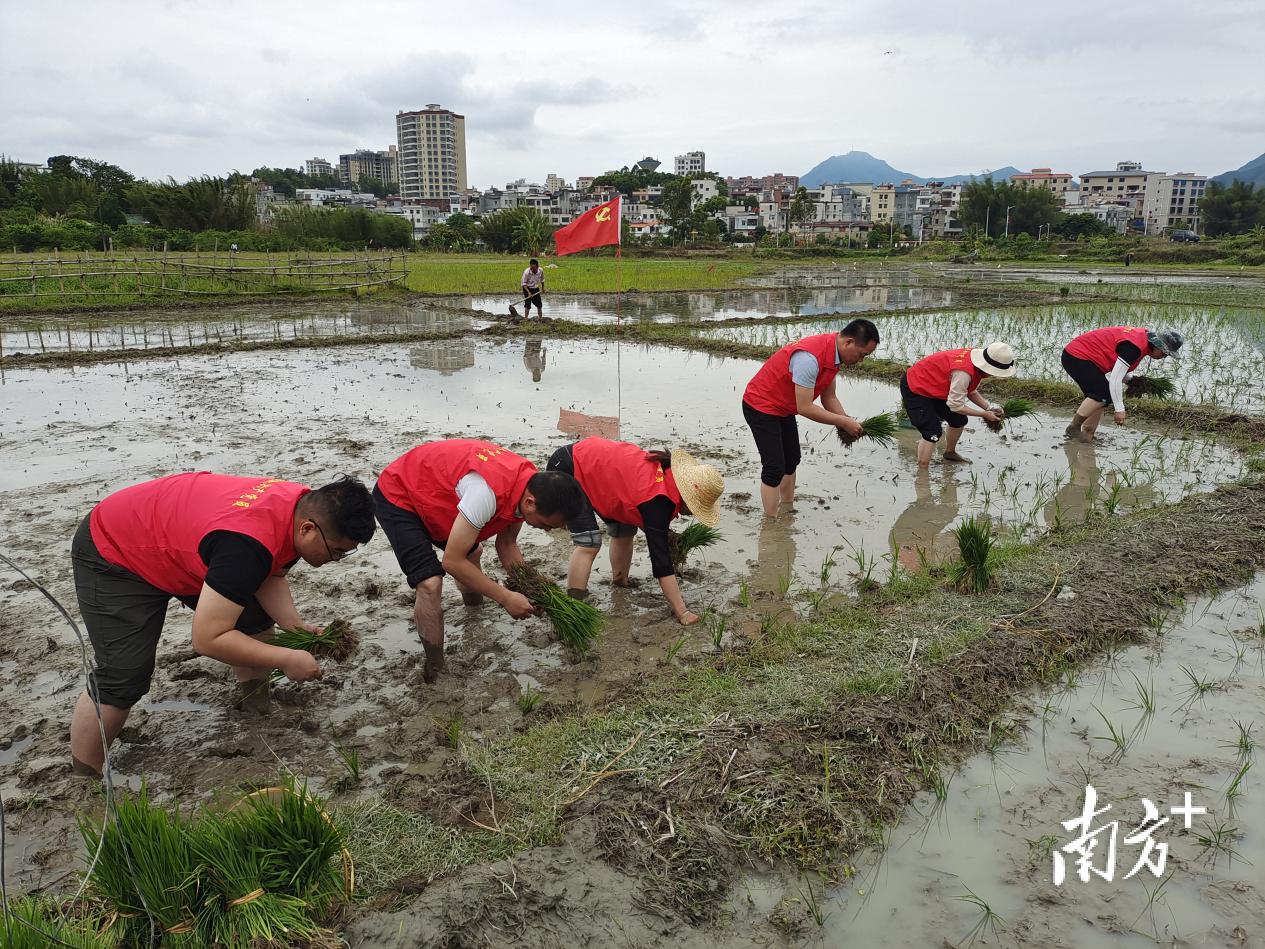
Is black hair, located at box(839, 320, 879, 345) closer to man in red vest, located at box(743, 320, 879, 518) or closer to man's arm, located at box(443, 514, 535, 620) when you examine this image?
man in red vest, located at box(743, 320, 879, 518)

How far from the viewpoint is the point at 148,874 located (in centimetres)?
Answer: 208

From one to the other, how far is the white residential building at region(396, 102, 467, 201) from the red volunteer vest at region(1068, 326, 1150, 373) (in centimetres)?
15367

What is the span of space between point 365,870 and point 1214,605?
4.27 meters

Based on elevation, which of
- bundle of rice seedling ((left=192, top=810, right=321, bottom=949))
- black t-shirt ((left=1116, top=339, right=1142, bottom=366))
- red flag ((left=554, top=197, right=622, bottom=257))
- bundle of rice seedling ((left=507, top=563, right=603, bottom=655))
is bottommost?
bundle of rice seedling ((left=192, top=810, right=321, bottom=949))

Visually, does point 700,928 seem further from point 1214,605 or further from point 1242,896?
point 1214,605

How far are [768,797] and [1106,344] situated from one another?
628 centimetres

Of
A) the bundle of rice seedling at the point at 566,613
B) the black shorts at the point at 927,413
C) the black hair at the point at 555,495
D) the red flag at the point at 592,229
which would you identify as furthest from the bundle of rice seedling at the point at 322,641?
the red flag at the point at 592,229

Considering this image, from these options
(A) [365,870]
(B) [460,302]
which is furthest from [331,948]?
(B) [460,302]

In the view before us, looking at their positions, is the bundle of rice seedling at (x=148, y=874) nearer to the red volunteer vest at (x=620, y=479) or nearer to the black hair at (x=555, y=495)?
the black hair at (x=555, y=495)

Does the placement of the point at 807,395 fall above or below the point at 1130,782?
above

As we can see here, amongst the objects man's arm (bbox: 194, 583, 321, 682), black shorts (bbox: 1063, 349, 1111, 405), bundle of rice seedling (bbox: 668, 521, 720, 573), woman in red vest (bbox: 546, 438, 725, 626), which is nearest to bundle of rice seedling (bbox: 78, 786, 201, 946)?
man's arm (bbox: 194, 583, 321, 682)

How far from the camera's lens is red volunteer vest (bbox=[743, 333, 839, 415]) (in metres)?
5.27

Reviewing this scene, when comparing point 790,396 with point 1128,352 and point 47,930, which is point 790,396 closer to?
point 1128,352

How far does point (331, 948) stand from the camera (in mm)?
2070
